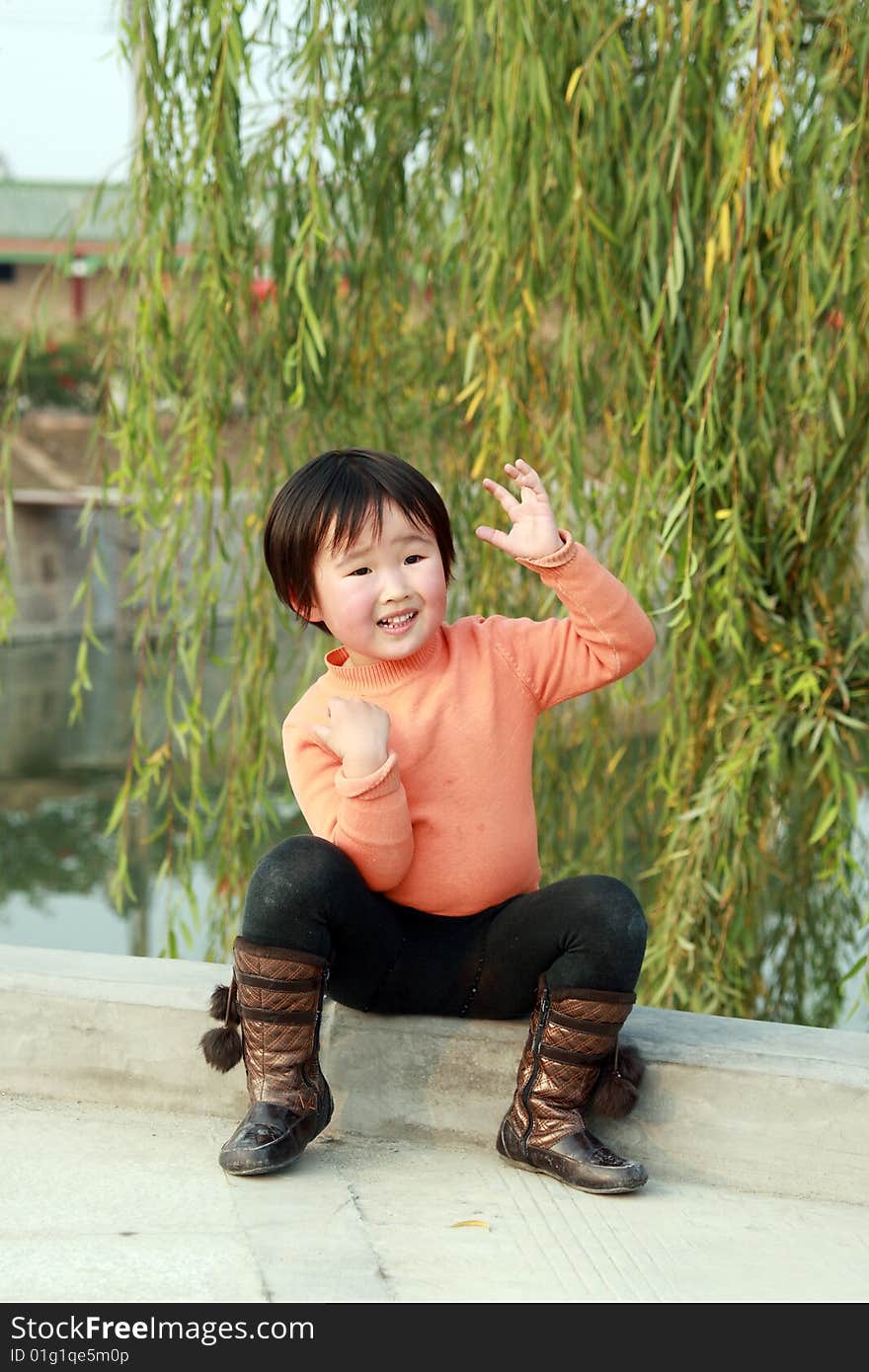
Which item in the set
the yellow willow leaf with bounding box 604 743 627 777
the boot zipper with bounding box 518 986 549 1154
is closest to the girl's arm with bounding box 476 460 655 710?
the boot zipper with bounding box 518 986 549 1154

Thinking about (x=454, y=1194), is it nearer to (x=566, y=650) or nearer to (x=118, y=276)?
(x=566, y=650)

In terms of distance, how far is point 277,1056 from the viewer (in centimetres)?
167

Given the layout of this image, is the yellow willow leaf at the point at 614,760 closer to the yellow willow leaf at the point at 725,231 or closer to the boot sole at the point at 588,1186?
the yellow willow leaf at the point at 725,231

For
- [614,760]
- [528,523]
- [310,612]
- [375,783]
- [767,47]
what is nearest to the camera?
[375,783]

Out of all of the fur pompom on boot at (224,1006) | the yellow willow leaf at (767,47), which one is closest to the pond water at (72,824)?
the fur pompom on boot at (224,1006)

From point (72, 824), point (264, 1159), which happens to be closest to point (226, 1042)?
point (264, 1159)

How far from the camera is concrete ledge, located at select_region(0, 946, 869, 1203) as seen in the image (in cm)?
171

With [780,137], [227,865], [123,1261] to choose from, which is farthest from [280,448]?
[123,1261]

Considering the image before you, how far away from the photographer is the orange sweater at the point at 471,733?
1.72 metres

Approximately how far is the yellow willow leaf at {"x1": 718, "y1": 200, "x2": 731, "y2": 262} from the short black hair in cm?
74

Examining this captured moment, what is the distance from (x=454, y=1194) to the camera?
1641 mm

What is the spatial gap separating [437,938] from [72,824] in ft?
17.6

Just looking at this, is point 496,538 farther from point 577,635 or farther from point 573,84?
point 573,84

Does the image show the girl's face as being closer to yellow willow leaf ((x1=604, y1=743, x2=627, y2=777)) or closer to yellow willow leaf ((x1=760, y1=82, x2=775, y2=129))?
yellow willow leaf ((x1=760, y1=82, x2=775, y2=129))
